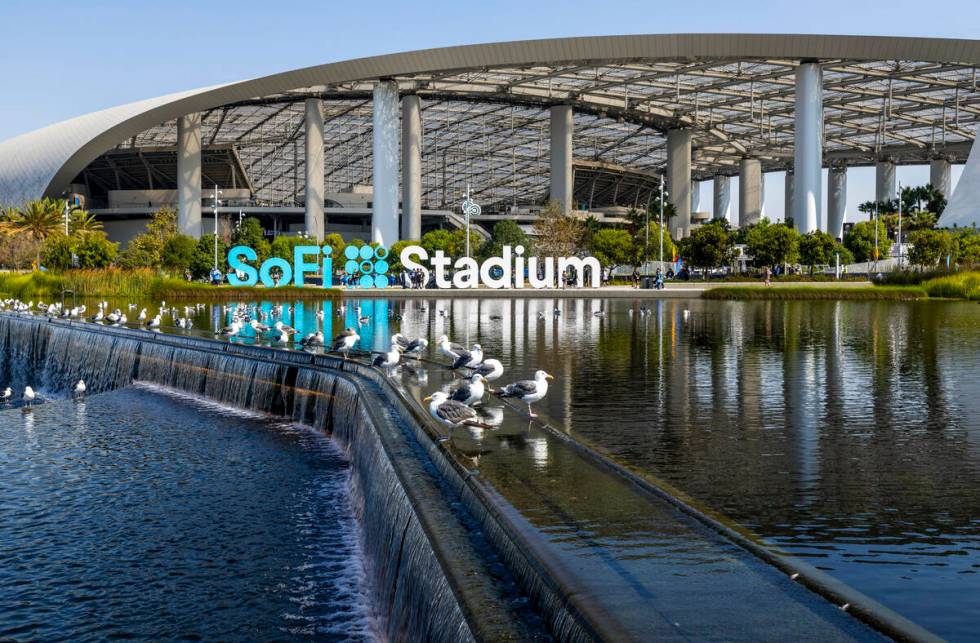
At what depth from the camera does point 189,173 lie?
289 feet

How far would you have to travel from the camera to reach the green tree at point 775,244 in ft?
230

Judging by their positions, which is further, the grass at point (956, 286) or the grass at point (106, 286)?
the grass at point (956, 286)

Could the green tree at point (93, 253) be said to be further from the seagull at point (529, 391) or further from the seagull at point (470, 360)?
the seagull at point (529, 391)

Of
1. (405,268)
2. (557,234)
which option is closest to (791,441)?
(405,268)

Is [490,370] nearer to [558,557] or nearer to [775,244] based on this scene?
[558,557]

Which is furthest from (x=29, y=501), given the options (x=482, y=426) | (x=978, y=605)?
(x=978, y=605)

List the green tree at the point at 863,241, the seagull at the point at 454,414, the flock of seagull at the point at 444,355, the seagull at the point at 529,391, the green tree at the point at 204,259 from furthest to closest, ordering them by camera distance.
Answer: the green tree at the point at 863,241 → the green tree at the point at 204,259 → the seagull at the point at 529,391 → the flock of seagull at the point at 444,355 → the seagull at the point at 454,414

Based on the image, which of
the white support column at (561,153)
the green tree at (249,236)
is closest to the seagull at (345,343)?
the green tree at (249,236)

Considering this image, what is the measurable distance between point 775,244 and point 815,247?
3.81 meters

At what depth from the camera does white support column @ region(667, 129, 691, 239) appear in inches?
3856

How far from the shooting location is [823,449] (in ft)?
38.1

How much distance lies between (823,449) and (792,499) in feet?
9.12

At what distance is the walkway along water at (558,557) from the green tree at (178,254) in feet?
202

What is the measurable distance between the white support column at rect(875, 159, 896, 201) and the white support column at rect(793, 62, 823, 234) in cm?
4327
